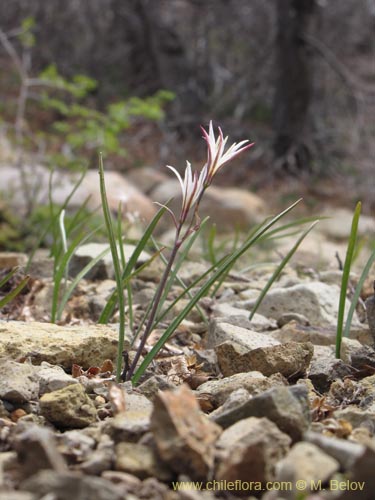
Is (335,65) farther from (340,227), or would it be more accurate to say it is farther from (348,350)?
(348,350)

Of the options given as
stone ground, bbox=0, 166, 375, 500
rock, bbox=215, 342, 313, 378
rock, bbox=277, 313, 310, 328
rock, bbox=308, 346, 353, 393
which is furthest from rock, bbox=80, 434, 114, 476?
rock, bbox=277, 313, 310, 328

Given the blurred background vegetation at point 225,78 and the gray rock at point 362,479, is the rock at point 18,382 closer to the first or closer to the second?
the gray rock at point 362,479

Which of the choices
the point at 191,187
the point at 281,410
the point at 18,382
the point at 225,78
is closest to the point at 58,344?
the point at 18,382

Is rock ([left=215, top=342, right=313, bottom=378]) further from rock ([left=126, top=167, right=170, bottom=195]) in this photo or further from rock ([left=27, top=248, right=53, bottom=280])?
rock ([left=126, top=167, right=170, bottom=195])

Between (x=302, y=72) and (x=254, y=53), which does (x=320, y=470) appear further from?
(x=254, y=53)

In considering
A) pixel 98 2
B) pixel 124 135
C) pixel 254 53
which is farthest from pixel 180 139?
pixel 98 2

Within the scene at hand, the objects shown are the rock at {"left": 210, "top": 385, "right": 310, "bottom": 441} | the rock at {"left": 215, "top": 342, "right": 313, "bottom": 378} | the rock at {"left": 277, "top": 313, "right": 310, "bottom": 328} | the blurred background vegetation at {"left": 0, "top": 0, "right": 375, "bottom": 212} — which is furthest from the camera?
the blurred background vegetation at {"left": 0, "top": 0, "right": 375, "bottom": 212}
